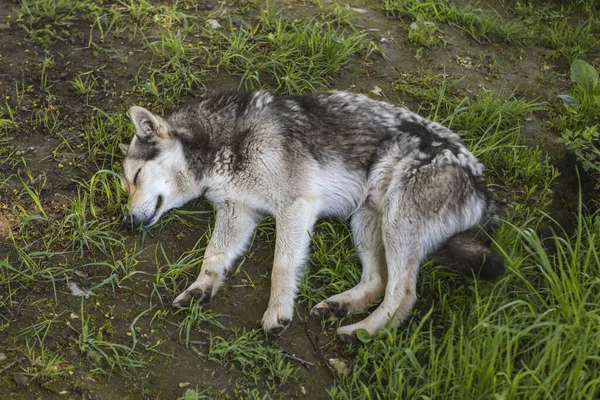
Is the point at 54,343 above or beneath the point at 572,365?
beneath

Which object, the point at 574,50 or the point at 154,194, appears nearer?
the point at 154,194

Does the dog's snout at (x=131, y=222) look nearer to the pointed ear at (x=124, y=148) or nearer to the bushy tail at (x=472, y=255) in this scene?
the pointed ear at (x=124, y=148)

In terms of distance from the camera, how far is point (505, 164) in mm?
5074

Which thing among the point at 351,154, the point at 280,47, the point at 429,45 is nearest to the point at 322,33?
the point at 280,47

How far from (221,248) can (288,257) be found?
1.55ft

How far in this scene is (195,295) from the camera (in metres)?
3.95

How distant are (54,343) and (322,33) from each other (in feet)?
12.0

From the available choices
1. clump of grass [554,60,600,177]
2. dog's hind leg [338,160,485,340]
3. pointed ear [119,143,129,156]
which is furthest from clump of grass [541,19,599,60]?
pointed ear [119,143,129,156]

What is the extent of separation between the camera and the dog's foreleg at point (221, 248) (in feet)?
13.1

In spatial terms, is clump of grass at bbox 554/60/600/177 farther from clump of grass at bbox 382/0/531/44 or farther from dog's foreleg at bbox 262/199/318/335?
dog's foreleg at bbox 262/199/318/335

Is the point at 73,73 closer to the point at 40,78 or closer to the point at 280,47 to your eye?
the point at 40,78

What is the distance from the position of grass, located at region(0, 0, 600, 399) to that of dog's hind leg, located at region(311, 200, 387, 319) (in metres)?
0.10

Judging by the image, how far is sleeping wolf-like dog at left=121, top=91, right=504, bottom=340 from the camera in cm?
404

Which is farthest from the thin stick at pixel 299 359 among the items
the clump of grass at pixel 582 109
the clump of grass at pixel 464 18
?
the clump of grass at pixel 464 18
